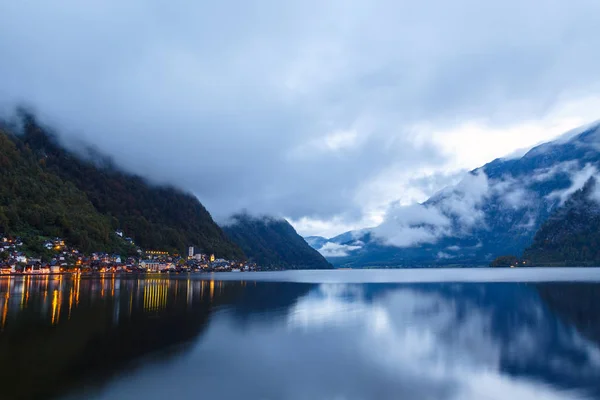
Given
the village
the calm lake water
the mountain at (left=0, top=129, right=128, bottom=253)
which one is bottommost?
the calm lake water

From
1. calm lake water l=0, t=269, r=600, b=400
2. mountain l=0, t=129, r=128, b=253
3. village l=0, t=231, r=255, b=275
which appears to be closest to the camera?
calm lake water l=0, t=269, r=600, b=400

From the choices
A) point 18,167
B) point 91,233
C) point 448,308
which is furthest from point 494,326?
point 18,167

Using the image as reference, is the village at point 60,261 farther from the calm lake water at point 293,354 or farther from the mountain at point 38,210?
the calm lake water at point 293,354

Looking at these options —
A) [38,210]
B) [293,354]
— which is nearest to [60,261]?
[38,210]

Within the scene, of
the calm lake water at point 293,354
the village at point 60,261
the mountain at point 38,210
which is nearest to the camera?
the calm lake water at point 293,354

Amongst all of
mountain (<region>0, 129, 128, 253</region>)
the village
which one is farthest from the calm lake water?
mountain (<region>0, 129, 128, 253</region>)

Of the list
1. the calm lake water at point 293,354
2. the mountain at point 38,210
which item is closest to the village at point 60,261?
the mountain at point 38,210

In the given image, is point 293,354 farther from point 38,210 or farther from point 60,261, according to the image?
point 38,210

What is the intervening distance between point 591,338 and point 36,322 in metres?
37.8

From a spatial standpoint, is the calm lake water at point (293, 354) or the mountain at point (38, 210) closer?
the calm lake water at point (293, 354)

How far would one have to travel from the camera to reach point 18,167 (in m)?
179

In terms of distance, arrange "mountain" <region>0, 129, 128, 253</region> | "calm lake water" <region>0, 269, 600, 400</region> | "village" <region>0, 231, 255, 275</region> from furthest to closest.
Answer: "mountain" <region>0, 129, 128, 253</region> < "village" <region>0, 231, 255, 275</region> < "calm lake water" <region>0, 269, 600, 400</region>

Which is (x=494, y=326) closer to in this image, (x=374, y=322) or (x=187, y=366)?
(x=374, y=322)

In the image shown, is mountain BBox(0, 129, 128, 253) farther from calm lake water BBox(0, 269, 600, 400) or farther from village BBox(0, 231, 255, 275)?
calm lake water BBox(0, 269, 600, 400)
